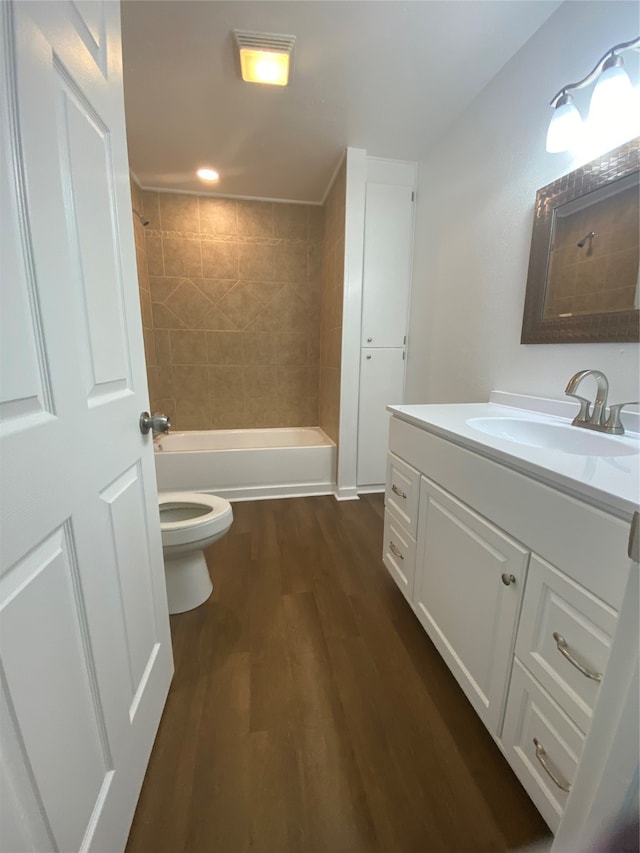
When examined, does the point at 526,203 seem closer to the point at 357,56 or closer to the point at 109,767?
the point at 357,56

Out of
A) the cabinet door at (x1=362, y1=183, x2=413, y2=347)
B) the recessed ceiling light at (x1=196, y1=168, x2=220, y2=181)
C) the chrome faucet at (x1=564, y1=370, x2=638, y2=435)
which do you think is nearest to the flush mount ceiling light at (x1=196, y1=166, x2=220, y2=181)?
the recessed ceiling light at (x1=196, y1=168, x2=220, y2=181)

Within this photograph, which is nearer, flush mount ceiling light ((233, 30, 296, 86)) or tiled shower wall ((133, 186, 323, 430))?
flush mount ceiling light ((233, 30, 296, 86))

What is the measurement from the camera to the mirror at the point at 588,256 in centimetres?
100

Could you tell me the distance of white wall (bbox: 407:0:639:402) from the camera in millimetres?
1118

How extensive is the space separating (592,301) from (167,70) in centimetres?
198

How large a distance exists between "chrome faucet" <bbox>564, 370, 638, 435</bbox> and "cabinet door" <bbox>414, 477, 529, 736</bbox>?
0.50m

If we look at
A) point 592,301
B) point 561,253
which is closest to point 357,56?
point 561,253

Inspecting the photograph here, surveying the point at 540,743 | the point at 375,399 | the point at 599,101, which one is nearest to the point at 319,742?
the point at 540,743

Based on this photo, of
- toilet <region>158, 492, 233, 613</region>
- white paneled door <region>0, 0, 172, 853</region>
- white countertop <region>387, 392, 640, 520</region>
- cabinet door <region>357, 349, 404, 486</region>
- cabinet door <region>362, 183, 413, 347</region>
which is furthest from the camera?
cabinet door <region>357, 349, 404, 486</region>

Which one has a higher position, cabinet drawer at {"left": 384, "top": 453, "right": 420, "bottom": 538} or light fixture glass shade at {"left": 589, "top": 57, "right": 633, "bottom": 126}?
light fixture glass shade at {"left": 589, "top": 57, "right": 633, "bottom": 126}

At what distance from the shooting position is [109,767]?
699 mm

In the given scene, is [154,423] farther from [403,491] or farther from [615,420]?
[615,420]

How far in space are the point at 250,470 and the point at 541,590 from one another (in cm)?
207

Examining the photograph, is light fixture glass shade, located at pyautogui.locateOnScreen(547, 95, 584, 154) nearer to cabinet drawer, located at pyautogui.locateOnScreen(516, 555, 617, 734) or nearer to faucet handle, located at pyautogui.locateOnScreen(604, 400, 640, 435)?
faucet handle, located at pyautogui.locateOnScreen(604, 400, 640, 435)
